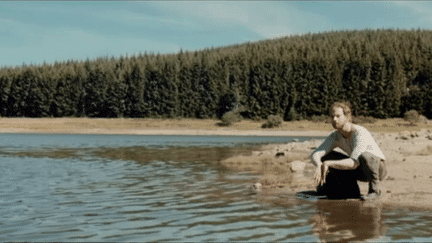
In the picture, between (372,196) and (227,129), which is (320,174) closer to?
(372,196)

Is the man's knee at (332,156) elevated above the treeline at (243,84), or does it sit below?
below

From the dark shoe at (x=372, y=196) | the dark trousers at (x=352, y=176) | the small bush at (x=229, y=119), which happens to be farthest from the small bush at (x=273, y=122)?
the dark shoe at (x=372, y=196)

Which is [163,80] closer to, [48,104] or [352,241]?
[48,104]

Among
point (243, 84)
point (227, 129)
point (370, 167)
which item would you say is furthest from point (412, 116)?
point (370, 167)

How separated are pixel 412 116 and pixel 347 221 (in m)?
67.7

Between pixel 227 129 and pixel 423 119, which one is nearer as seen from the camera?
pixel 227 129

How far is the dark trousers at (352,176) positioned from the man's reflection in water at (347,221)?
294 millimetres

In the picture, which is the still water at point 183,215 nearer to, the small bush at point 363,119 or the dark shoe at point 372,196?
the dark shoe at point 372,196

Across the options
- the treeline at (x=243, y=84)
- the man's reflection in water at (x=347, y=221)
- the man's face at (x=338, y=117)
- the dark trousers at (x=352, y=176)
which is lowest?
the man's reflection in water at (x=347, y=221)

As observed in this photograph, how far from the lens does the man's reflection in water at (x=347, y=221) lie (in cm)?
718

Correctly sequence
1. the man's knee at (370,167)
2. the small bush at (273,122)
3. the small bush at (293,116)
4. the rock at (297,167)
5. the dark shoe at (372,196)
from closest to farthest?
the man's knee at (370,167) → the dark shoe at (372,196) → the rock at (297,167) → the small bush at (273,122) → the small bush at (293,116)

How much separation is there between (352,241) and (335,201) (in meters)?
3.46

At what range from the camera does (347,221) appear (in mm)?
8172

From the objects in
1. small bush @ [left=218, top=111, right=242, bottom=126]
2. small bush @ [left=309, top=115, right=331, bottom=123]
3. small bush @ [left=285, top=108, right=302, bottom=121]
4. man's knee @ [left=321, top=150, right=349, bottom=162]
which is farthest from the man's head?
small bush @ [left=285, top=108, right=302, bottom=121]
